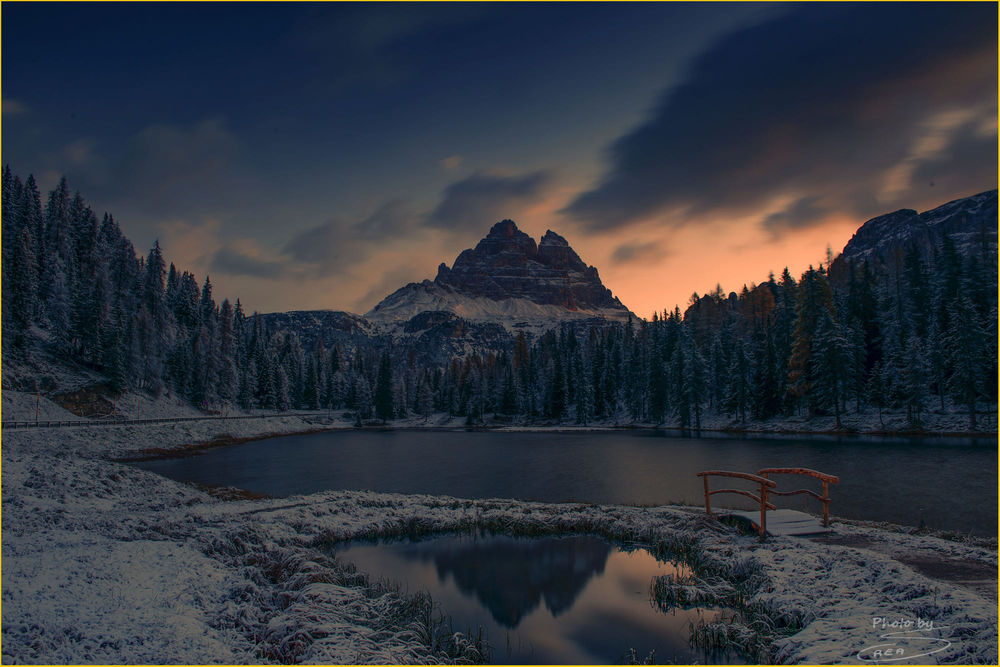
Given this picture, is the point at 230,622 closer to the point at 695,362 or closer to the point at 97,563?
the point at 97,563

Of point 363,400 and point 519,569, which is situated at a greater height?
point 363,400

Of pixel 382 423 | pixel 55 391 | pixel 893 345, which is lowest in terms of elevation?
pixel 382 423

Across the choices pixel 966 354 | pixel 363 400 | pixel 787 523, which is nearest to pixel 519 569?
pixel 787 523

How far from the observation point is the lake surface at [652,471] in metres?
25.4

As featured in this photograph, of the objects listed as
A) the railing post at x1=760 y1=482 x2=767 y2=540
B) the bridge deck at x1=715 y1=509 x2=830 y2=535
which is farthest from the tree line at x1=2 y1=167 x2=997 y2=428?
the railing post at x1=760 y1=482 x2=767 y2=540

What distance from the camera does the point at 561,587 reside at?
14.7 meters

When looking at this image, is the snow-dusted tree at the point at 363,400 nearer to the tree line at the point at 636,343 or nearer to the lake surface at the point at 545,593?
the tree line at the point at 636,343

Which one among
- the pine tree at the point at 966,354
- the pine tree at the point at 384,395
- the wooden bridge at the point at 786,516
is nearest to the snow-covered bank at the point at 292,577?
the wooden bridge at the point at 786,516

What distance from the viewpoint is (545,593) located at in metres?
14.2

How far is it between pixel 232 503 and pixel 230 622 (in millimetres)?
15608

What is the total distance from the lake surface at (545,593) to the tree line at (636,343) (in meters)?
61.4

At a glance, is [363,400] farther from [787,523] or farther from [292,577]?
[787,523]

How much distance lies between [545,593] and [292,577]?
7.21 metres

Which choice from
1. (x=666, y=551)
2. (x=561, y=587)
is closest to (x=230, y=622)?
(x=561, y=587)
